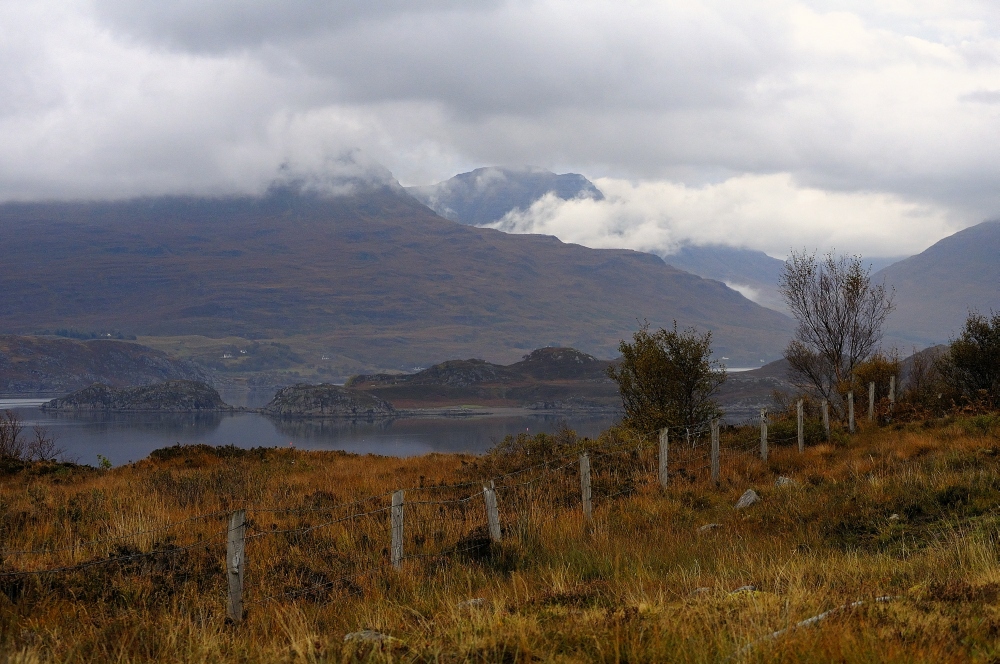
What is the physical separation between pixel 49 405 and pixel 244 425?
69.1m

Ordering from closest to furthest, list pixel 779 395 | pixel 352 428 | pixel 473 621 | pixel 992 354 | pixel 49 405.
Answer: pixel 473 621 < pixel 992 354 < pixel 779 395 < pixel 352 428 < pixel 49 405

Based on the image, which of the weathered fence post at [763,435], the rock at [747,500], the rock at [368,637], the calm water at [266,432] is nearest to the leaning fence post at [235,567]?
the rock at [368,637]

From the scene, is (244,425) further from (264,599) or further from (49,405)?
(264,599)

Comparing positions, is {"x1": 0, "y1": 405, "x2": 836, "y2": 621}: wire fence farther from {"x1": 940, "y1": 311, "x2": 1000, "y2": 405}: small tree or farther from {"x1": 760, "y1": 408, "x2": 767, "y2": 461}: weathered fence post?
{"x1": 940, "y1": 311, "x2": 1000, "y2": 405}: small tree

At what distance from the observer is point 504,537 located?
11.7m

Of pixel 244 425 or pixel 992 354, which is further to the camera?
pixel 244 425

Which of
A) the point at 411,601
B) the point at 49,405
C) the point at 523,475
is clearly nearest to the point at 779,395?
the point at 523,475

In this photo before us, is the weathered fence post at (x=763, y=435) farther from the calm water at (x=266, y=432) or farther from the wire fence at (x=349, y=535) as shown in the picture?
the calm water at (x=266, y=432)

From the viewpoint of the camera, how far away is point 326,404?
18762 centimetres

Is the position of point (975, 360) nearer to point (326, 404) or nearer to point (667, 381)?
point (667, 381)

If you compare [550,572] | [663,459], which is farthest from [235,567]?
[663,459]

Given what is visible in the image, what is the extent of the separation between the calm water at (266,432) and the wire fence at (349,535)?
75316 mm

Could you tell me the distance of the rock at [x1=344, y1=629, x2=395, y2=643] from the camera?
19.9 ft

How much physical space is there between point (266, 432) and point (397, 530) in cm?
13411
